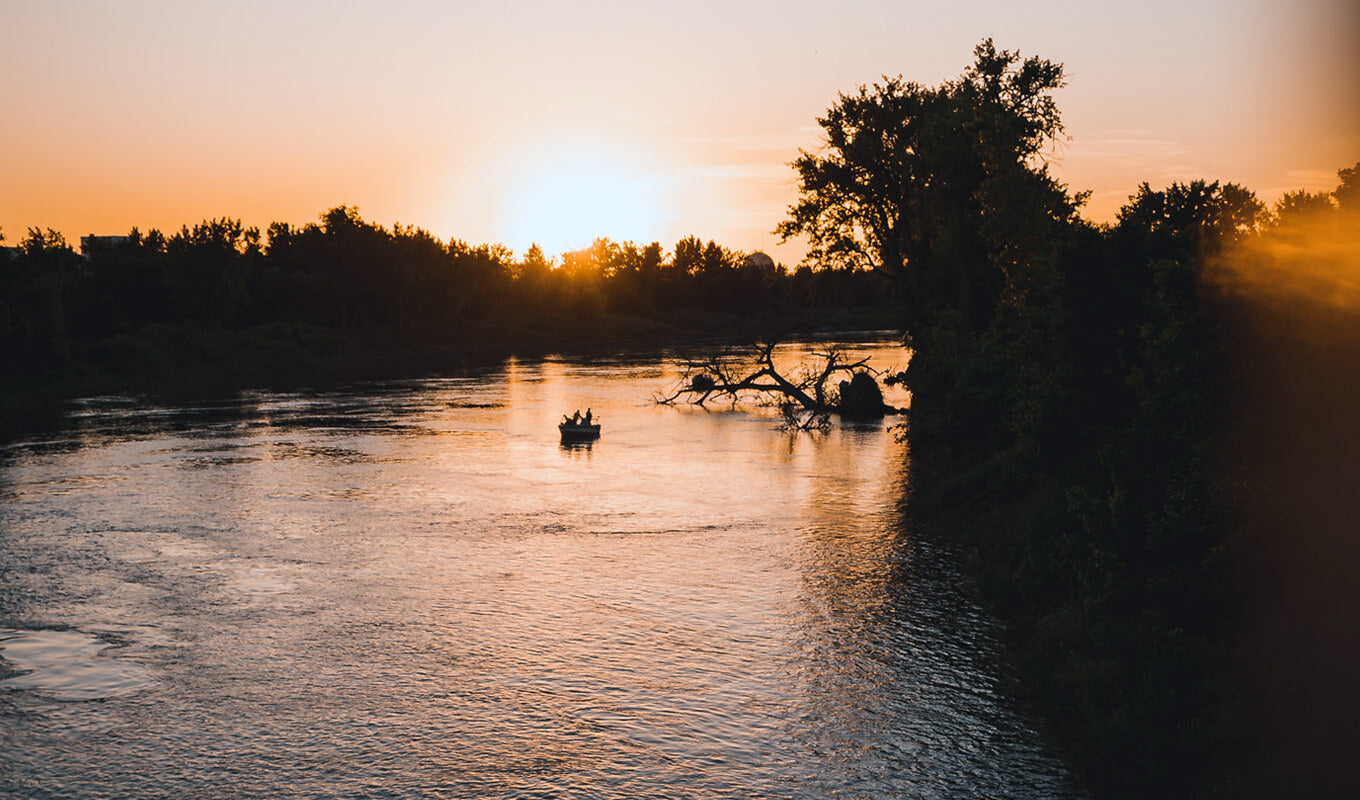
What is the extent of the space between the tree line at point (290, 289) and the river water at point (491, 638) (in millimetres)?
39243

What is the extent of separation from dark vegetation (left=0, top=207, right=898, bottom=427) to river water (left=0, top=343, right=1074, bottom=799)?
32982mm

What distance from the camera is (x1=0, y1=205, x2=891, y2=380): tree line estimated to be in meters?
77.6

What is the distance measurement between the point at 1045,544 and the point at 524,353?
122967 mm

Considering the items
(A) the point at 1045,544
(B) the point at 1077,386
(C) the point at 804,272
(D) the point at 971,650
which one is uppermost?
(C) the point at 804,272

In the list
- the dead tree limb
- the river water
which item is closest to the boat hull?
the river water

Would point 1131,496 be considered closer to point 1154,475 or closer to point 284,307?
point 1154,475

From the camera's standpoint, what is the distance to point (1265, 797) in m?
12.8

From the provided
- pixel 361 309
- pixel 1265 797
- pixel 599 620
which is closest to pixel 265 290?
pixel 361 309

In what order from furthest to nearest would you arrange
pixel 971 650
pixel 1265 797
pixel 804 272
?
pixel 804 272 < pixel 971 650 < pixel 1265 797

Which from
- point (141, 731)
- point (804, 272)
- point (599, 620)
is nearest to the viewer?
point (141, 731)

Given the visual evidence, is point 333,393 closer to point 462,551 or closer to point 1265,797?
point 462,551

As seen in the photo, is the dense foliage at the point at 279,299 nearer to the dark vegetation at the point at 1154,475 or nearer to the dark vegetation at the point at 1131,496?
the dark vegetation at the point at 1154,475

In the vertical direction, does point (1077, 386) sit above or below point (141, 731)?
above

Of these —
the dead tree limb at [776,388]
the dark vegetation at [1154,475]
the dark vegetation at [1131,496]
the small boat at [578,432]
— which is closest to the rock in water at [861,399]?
the dead tree limb at [776,388]
